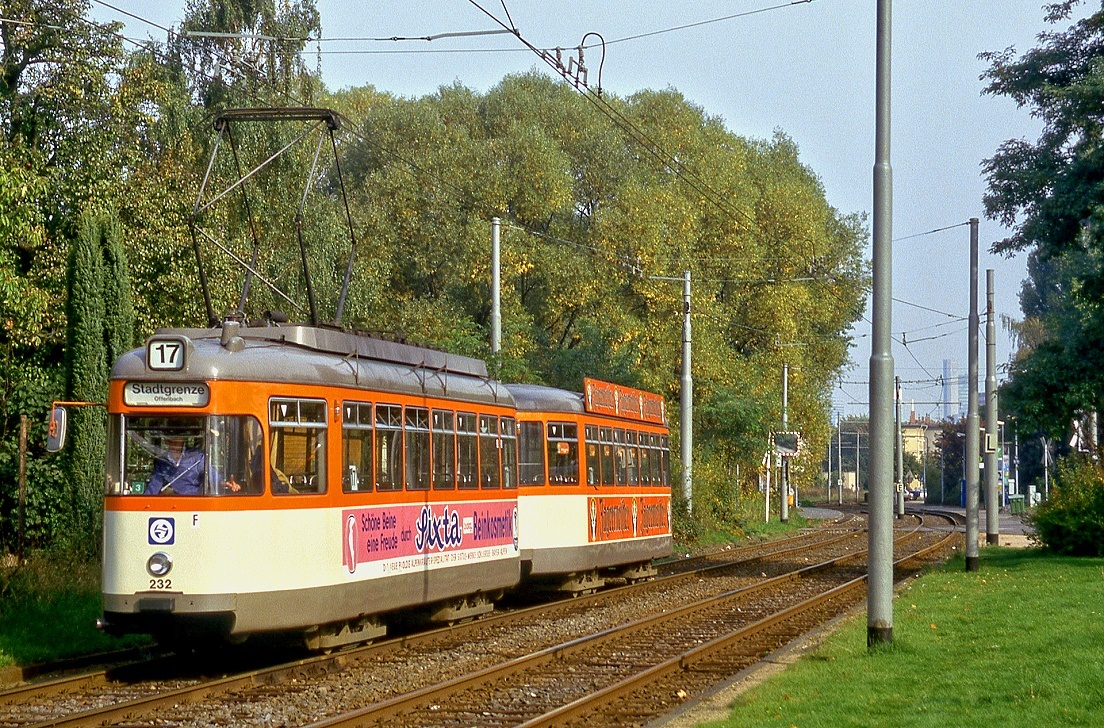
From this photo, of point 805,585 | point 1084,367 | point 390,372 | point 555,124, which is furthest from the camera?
point 555,124

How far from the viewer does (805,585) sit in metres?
25.6

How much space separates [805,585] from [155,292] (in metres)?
12.6

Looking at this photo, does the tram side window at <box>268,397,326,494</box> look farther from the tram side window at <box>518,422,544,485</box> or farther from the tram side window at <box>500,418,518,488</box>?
the tram side window at <box>518,422,544,485</box>

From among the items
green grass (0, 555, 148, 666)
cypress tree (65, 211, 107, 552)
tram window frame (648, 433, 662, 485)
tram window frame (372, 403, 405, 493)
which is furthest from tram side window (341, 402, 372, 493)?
tram window frame (648, 433, 662, 485)

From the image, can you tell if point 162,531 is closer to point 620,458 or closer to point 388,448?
point 388,448

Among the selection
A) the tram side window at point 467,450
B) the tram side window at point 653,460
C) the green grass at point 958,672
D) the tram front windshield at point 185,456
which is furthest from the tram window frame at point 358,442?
the tram side window at point 653,460

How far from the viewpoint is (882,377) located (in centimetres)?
1431

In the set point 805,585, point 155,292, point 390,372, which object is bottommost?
point 805,585

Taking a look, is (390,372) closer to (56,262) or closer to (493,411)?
(493,411)

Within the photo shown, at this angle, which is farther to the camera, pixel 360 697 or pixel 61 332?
pixel 61 332

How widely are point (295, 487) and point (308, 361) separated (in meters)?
1.24

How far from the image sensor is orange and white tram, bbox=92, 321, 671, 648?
1285cm

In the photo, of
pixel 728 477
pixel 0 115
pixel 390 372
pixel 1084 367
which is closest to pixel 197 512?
pixel 390 372

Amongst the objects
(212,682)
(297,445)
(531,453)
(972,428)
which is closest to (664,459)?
(972,428)
